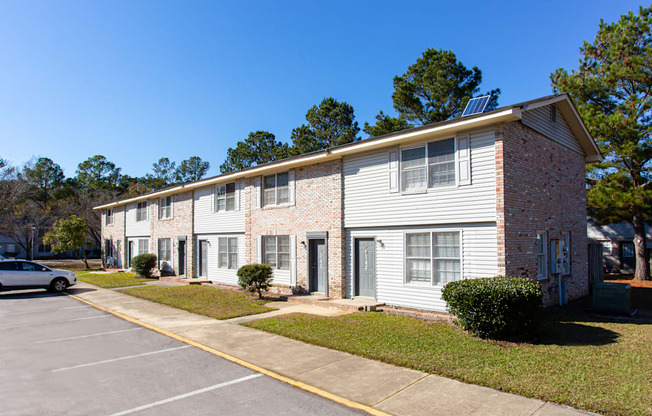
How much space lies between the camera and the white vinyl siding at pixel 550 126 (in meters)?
11.5

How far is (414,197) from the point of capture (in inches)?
468

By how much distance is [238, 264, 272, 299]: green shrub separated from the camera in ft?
48.6

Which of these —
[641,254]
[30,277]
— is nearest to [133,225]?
[30,277]

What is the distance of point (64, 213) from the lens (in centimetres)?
4775

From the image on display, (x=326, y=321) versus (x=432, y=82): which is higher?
(x=432, y=82)

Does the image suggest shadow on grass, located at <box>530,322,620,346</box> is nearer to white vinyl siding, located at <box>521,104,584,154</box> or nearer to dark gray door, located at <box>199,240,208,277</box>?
white vinyl siding, located at <box>521,104,584,154</box>

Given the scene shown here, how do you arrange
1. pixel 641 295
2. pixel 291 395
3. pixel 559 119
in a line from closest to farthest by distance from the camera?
pixel 291 395
pixel 559 119
pixel 641 295

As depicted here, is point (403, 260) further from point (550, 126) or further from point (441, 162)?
point (550, 126)

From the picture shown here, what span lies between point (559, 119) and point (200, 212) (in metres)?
17.5

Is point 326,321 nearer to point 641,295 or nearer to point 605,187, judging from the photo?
point 641,295

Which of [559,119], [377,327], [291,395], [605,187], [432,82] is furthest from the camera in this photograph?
[432,82]

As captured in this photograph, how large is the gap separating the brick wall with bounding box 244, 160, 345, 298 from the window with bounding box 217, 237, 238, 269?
1875 millimetres

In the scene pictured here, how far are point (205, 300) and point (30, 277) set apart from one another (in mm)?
9426

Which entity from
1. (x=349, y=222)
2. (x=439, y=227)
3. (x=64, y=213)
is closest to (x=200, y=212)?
(x=349, y=222)
